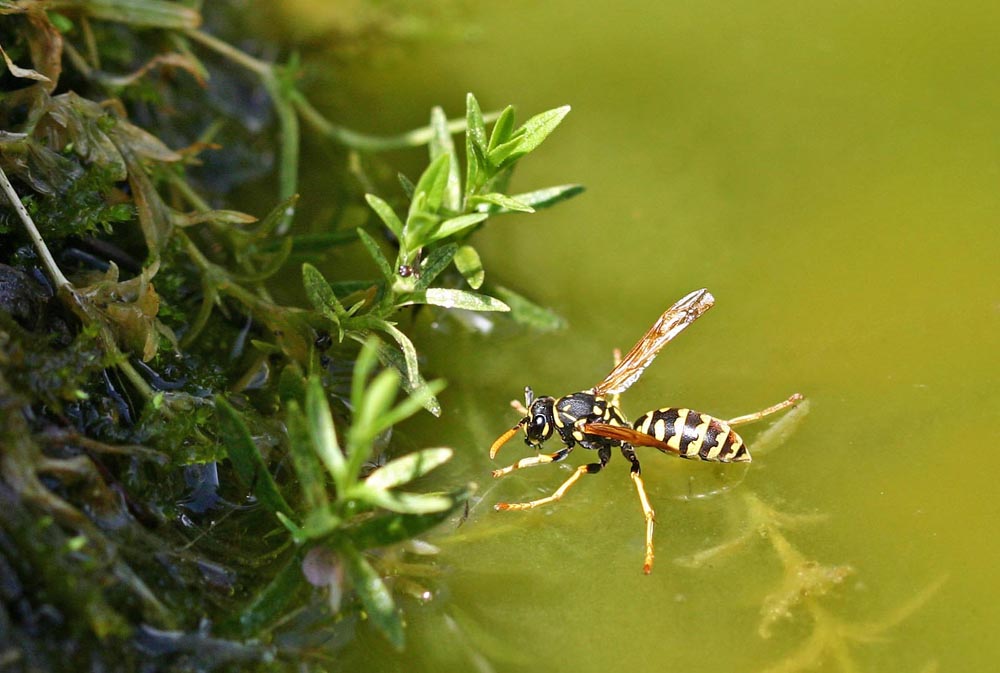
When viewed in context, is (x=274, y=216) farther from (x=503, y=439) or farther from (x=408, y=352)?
(x=503, y=439)

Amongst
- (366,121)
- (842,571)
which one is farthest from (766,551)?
(366,121)

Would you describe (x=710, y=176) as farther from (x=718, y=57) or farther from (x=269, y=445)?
(x=269, y=445)

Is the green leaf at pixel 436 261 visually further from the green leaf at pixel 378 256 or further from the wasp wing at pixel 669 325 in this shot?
the wasp wing at pixel 669 325

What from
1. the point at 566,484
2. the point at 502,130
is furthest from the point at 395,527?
the point at 502,130

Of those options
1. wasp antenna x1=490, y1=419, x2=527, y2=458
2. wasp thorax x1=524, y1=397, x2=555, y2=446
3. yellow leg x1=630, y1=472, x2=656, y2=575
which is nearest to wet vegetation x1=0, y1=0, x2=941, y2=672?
yellow leg x1=630, y1=472, x2=656, y2=575

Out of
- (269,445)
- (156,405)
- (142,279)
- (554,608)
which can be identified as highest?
(142,279)

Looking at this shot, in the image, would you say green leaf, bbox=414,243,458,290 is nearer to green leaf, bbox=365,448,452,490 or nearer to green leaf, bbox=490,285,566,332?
green leaf, bbox=490,285,566,332
